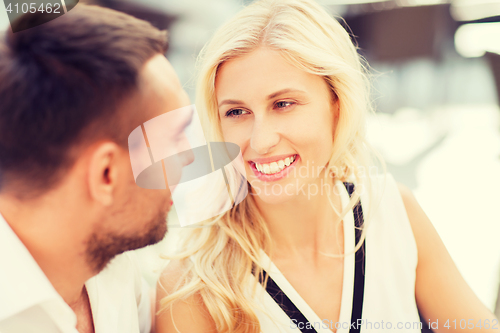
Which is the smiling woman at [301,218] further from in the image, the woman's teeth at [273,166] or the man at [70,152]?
the man at [70,152]

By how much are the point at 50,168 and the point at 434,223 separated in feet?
2.78

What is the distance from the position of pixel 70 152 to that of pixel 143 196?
121mm

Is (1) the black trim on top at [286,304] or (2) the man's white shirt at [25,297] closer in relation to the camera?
(2) the man's white shirt at [25,297]

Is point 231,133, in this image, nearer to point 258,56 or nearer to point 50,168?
point 258,56

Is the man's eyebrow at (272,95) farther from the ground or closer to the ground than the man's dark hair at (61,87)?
closer to the ground

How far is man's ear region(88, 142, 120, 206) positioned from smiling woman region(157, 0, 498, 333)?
26cm

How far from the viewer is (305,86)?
0.63 metres

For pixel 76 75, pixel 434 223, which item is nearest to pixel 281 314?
pixel 434 223

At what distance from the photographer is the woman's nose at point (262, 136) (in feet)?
1.95

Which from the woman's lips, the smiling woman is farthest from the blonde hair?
the woman's lips

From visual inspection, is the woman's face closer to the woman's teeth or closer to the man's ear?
the woman's teeth

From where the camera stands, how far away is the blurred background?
2.09 feet

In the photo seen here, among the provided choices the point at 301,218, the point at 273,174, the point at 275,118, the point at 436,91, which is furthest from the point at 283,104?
the point at 436,91

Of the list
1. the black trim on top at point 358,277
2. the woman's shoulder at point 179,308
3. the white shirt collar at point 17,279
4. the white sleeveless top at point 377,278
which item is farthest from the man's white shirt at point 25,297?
the black trim on top at point 358,277
